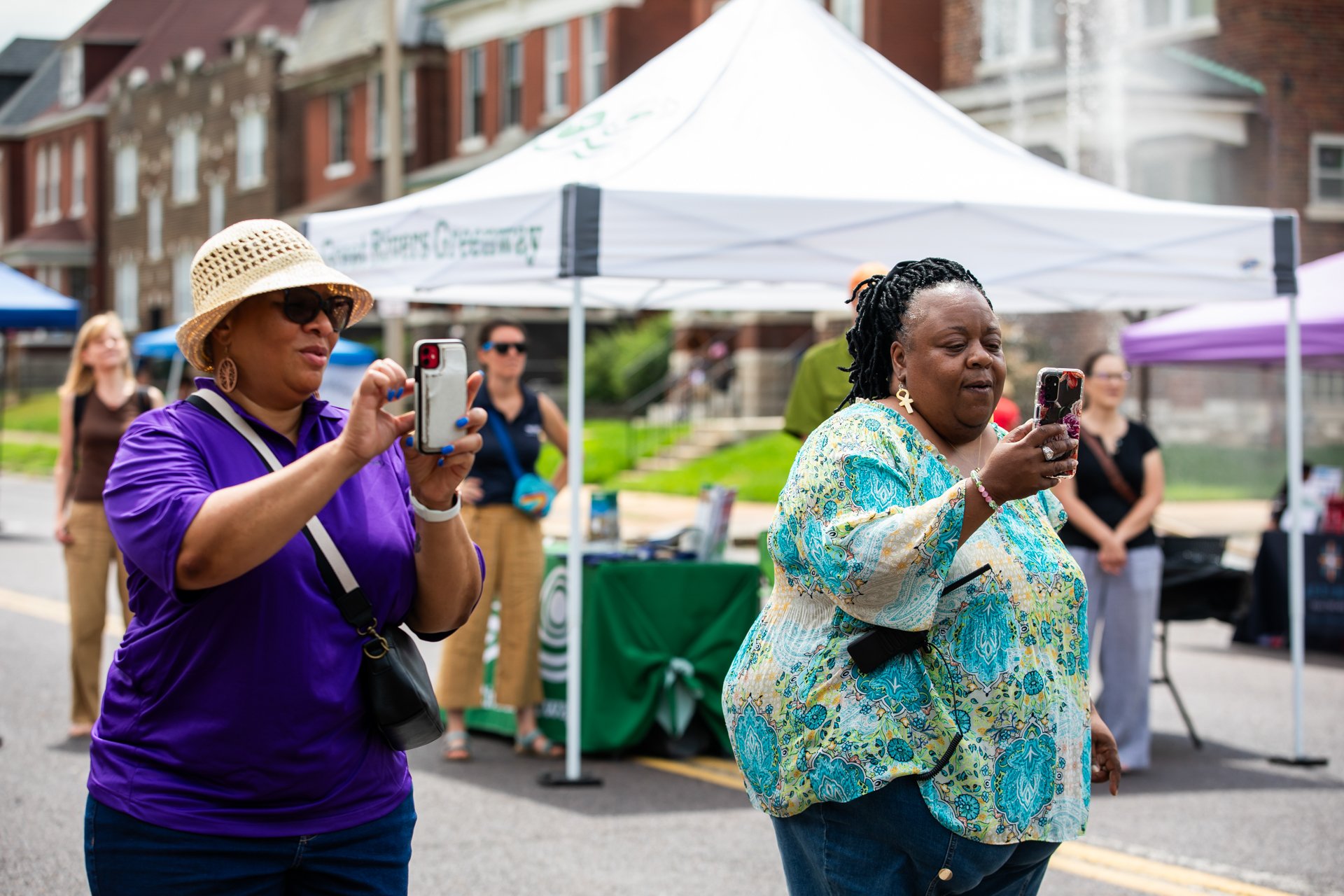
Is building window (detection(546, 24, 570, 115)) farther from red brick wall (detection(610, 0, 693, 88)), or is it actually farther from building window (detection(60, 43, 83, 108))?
building window (detection(60, 43, 83, 108))

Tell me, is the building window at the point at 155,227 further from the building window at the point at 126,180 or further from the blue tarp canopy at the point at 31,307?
the blue tarp canopy at the point at 31,307

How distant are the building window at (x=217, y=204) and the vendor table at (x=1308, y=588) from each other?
38.9 m

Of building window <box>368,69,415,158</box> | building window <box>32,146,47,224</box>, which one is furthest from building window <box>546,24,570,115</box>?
building window <box>32,146,47,224</box>

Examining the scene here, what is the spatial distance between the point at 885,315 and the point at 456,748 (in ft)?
17.1

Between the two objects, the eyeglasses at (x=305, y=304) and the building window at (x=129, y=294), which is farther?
the building window at (x=129, y=294)

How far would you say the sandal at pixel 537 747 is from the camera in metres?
7.80

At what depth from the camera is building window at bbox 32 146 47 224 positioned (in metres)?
57.4

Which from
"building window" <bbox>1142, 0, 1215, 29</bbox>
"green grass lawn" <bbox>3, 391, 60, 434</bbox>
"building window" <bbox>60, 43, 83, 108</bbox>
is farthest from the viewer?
"building window" <bbox>60, 43, 83, 108</bbox>

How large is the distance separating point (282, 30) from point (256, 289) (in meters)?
46.9

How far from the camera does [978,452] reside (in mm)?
2959

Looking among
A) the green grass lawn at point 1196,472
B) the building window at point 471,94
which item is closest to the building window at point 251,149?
the building window at point 471,94

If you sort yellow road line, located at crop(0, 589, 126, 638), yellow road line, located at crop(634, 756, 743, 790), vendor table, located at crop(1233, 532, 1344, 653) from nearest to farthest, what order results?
1. yellow road line, located at crop(634, 756, 743, 790)
2. vendor table, located at crop(1233, 532, 1344, 653)
3. yellow road line, located at crop(0, 589, 126, 638)

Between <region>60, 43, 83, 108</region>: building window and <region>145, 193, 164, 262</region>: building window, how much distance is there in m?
8.04

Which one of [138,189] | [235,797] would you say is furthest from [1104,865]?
[138,189]
